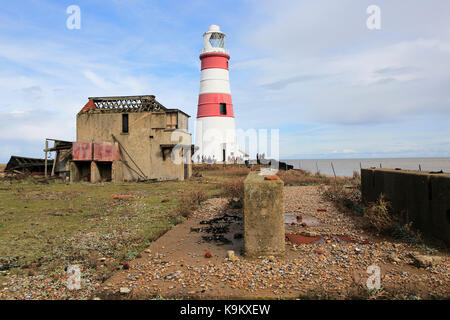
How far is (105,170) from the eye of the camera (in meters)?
21.6

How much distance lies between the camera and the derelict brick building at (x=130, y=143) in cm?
2073

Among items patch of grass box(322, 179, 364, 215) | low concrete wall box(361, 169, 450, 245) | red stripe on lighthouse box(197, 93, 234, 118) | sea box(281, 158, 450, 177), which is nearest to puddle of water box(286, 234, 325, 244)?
low concrete wall box(361, 169, 450, 245)

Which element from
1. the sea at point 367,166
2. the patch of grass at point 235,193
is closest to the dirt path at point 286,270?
the patch of grass at point 235,193

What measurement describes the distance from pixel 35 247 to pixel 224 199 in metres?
6.99

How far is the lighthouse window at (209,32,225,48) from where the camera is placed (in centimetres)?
3259

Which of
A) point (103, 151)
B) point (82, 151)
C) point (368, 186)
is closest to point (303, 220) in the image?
point (368, 186)

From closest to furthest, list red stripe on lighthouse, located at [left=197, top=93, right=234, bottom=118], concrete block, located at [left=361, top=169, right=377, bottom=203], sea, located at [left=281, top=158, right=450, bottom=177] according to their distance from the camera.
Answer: concrete block, located at [left=361, top=169, right=377, bottom=203] < red stripe on lighthouse, located at [left=197, top=93, right=234, bottom=118] < sea, located at [left=281, top=158, right=450, bottom=177]

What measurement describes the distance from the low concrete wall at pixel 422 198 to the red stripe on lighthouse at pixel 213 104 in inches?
957

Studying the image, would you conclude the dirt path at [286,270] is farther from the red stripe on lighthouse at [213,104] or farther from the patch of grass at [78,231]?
the red stripe on lighthouse at [213,104]

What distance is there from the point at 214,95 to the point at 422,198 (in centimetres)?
2668

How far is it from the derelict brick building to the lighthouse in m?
10.6

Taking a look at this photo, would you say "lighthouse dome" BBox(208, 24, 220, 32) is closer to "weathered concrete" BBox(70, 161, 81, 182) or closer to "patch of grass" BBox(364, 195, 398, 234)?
"weathered concrete" BBox(70, 161, 81, 182)

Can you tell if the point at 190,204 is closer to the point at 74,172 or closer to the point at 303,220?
the point at 303,220
